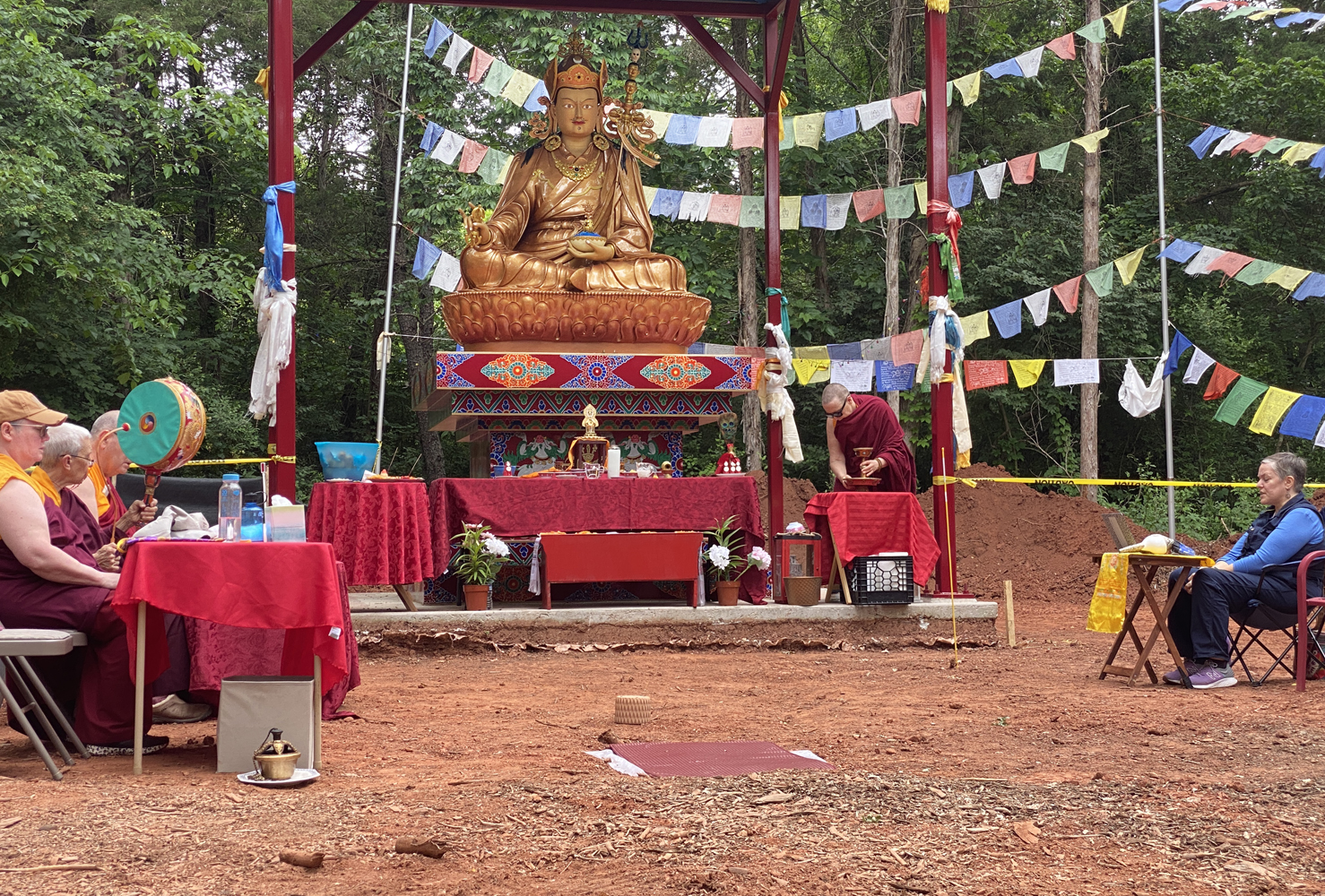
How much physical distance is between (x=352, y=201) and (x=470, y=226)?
1154cm

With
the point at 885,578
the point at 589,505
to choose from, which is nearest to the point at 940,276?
the point at 885,578

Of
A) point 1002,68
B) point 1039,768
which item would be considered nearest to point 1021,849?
point 1039,768

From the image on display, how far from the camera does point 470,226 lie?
35.5 ft

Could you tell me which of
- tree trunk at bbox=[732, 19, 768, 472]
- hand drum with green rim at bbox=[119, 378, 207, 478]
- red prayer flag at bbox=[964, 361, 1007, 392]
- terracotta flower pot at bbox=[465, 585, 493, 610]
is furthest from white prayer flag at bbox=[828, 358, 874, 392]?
hand drum with green rim at bbox=[119, 378, 207, 478]

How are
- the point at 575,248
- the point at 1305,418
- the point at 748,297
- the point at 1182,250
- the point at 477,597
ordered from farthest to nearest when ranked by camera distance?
1. the point at 748,297
2. the point at 1182,250
3. the point at 1305,418
4. the point at 575,248
5. the point at 477,597

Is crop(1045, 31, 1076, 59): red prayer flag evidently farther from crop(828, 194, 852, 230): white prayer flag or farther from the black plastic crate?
the black plastic crate

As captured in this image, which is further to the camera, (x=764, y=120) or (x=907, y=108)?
(x=907, y=108)

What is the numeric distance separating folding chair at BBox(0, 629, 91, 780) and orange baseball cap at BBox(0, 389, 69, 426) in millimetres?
816

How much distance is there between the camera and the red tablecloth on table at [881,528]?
30.7ft

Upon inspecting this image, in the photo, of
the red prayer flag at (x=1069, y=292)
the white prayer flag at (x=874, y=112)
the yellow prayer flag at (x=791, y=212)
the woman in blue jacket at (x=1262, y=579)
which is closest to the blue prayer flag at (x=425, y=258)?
the yellow prayer flag at (x=791, y=212)

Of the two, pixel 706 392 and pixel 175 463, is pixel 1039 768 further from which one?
pixel 706 392

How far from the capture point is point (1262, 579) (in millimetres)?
6961

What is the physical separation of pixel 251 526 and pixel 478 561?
419cm

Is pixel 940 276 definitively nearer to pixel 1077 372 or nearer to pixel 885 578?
pixel 885 578
